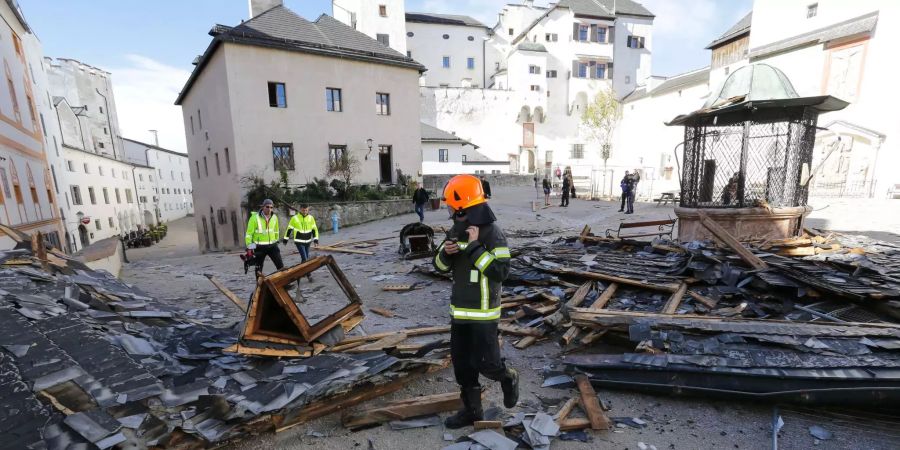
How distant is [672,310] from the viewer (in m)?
5.29

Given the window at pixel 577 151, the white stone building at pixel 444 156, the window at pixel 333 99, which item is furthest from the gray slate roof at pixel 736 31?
the window at pixel 333 99

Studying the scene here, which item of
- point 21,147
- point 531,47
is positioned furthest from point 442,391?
point 531,47

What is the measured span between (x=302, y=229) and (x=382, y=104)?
17500mm

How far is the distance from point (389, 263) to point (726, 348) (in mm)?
8214

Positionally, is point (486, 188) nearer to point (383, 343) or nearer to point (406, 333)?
point (406, 333)

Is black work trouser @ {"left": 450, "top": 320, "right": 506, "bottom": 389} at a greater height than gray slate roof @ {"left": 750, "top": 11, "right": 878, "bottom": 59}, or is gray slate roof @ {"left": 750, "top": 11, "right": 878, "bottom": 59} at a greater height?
gray slate roof @ {"left": 750, "top": 11, "right": 878, "bottom": 59}

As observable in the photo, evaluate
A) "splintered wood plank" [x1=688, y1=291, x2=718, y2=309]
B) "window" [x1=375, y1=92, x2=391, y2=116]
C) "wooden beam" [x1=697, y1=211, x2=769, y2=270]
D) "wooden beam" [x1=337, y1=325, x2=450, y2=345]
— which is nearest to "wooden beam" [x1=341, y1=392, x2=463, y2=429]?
"wooden beam" [x1=337, y1=325, x2=450, y2=345]

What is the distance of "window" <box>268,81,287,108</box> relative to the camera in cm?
2088

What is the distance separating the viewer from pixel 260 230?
7.66 meters

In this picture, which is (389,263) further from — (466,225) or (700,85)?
(700,85)

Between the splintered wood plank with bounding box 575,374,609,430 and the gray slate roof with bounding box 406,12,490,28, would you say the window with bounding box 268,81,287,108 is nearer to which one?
the splintered wood plank with bounding box 575,374,609,430

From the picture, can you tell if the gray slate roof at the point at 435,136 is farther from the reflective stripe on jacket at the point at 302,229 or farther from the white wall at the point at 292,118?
the reflective stripe on jacket at the point at 302,229

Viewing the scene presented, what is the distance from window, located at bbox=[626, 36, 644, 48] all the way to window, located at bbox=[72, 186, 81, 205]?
63.3 metres

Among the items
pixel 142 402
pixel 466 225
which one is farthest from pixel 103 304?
pixel 466 225
